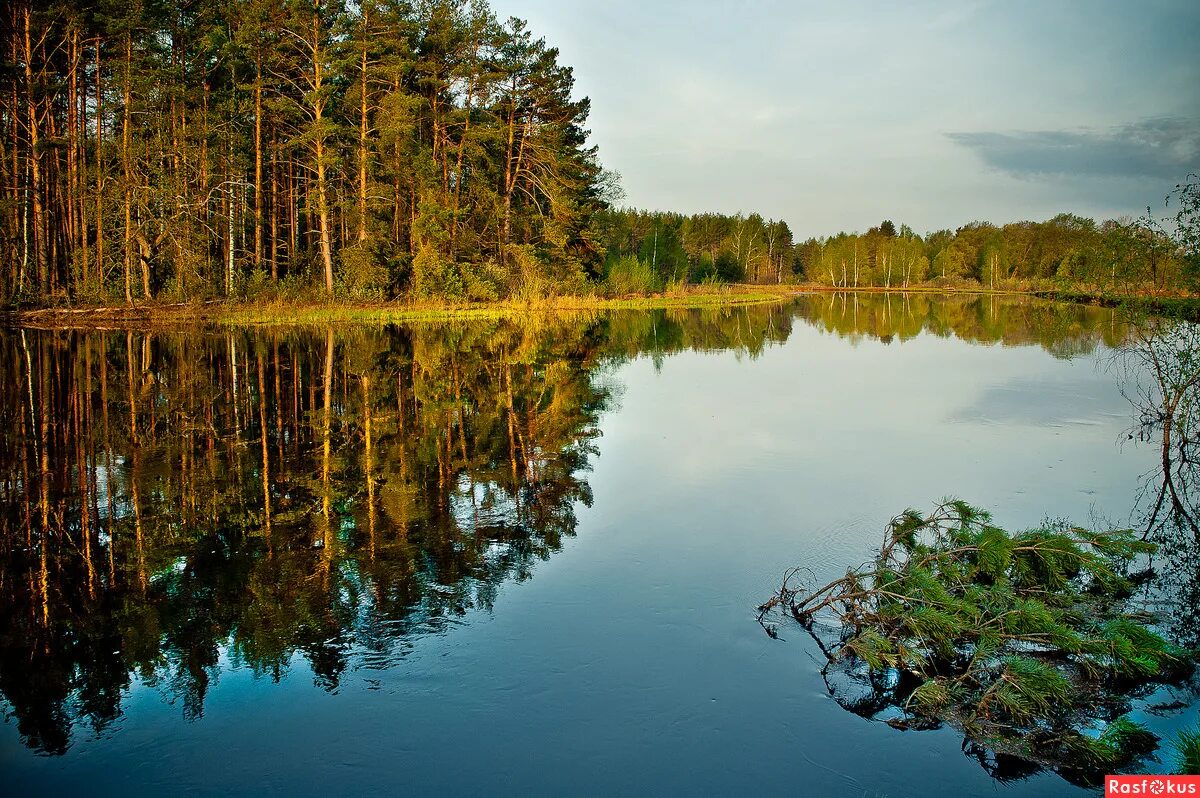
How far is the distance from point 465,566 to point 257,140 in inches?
1244

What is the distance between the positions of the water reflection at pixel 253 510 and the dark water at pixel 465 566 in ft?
0.13

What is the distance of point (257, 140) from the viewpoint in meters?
33.0

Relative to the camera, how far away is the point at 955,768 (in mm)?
4289

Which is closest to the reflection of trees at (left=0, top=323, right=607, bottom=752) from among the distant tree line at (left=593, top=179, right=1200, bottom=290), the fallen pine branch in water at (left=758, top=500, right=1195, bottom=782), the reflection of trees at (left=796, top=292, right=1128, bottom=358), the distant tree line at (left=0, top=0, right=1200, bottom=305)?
the fallen pine branch in water at (left=758, top=500, right=1195, bottom=782)

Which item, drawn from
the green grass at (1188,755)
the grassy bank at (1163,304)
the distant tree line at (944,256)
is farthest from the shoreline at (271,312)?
the distant tree line at (944,256)

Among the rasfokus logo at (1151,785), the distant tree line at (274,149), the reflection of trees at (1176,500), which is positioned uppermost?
the distant tree line at (274,149)

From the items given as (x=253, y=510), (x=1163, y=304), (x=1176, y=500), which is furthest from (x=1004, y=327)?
(x=253, y=510)

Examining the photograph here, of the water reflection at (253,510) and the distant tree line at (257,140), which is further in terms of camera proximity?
the distant tree line at (257,140)

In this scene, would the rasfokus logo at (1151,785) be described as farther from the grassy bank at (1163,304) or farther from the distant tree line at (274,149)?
the distant tree line at (274,149)

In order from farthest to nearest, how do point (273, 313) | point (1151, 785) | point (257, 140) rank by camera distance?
point (257, 140) < point (273, 313) < point (1151, 785)

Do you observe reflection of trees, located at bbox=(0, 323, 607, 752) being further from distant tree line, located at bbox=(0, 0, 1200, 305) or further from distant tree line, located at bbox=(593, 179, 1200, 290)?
distant tree line, located at bbox=(593, 179, 1200, 290)

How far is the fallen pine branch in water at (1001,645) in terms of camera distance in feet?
15.0

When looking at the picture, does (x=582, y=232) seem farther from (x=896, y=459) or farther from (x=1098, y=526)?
(x=1098, y=526)

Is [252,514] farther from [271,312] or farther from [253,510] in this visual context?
[271,312]
